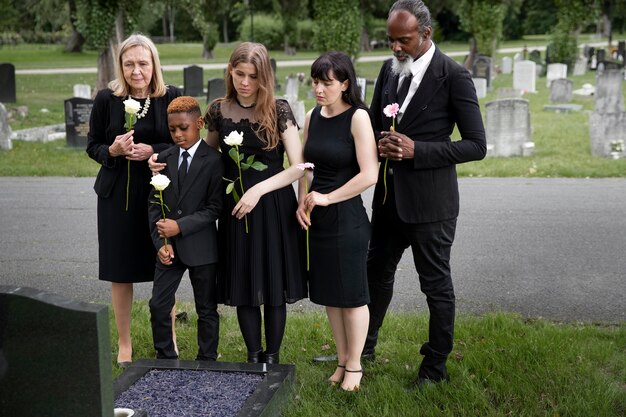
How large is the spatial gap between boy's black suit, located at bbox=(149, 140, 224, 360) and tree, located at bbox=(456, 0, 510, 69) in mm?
28297

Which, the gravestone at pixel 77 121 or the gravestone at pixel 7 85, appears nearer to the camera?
the gravestone at pixel 77 121

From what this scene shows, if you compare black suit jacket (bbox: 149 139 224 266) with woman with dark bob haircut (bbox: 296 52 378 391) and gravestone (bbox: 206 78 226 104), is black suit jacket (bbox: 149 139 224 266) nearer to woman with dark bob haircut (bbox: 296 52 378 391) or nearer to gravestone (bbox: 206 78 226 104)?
woman with dark bob haircut (bbox: 296 52 378 391)

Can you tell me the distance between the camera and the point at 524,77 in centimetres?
2594

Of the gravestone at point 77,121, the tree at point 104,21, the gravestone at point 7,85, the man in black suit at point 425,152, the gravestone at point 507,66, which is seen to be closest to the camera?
the man in black suit at point 425,152

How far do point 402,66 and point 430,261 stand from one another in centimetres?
105

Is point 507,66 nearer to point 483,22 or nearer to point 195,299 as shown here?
point 483,22

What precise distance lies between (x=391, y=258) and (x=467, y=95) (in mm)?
1037

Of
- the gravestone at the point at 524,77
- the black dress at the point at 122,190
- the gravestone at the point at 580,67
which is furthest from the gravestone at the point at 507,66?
the black dress at the point at 122,190

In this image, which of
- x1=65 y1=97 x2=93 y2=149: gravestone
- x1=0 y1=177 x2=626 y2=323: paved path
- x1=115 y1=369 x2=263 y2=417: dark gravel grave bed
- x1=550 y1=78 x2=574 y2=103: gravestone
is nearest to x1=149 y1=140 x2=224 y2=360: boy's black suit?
x1=115 y1=369 x2=263 y2=417: dark gravel grave bed

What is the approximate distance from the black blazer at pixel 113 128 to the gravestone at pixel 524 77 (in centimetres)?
2245

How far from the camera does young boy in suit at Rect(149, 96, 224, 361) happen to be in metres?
4.42

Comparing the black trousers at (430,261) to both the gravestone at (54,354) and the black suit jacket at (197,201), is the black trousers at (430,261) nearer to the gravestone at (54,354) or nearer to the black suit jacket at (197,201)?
the black suit jacket at (197,201)

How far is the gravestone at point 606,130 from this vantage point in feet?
A: 41.8

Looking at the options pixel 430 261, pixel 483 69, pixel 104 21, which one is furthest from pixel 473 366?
pixel 483 69
